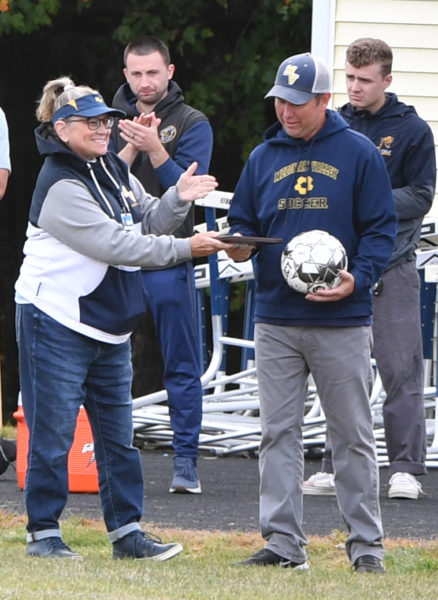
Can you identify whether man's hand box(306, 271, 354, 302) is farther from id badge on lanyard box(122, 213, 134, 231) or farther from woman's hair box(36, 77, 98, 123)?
woman's hair box(36, 77, 98, 123)

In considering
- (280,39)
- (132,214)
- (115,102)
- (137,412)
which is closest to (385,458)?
(137,412)

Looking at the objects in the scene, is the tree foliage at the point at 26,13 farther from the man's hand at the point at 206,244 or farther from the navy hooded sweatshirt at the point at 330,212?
the man's hand at the point at 206,244

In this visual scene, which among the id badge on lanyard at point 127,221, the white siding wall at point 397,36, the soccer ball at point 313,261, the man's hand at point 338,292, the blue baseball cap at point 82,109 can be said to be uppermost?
the white siding wall at point 397,36

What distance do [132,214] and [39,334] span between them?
0.67m

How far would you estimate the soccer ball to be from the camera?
5863 millimetres

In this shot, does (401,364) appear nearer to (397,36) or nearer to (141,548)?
(141,548)

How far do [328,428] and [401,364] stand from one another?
196 cm

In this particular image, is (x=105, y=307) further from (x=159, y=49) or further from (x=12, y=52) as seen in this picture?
(x=12, y=52)

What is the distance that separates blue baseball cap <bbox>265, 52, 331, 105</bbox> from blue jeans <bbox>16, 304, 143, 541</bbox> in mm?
1247

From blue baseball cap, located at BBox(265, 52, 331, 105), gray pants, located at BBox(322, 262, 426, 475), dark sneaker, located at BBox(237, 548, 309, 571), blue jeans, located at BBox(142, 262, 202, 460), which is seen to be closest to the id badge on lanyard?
blue baseball cap, located at BBox(265, 52, 331, 105)

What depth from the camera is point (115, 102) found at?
8227mm

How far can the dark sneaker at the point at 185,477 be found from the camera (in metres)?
8.14

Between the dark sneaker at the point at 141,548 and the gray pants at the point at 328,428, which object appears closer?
the gray pants at the point at 328,428

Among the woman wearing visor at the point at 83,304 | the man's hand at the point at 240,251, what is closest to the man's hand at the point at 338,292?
the man's hand at the point at 240,251
